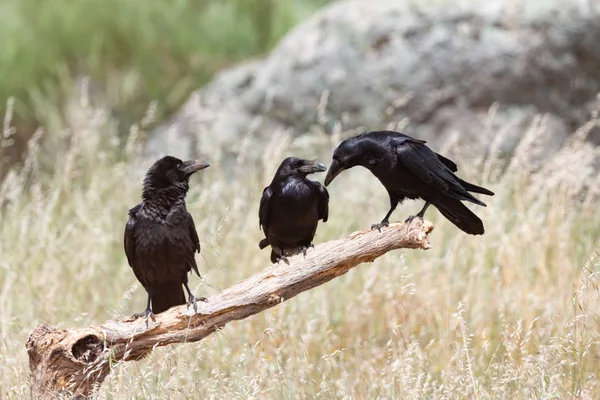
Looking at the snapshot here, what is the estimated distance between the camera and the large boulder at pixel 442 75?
717cm

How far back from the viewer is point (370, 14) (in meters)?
7.54

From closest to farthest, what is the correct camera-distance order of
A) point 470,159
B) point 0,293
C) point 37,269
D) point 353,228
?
point 0,293 → point 37,269 → point 353,228 → point 470,159

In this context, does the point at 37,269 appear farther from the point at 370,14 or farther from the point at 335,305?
the point at 370,14

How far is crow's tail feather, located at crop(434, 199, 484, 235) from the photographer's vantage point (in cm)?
327

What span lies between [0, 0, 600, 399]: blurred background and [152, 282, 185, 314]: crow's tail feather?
10 centimetres

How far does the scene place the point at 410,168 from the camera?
10.8ft

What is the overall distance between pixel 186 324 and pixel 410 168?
3.29 feet

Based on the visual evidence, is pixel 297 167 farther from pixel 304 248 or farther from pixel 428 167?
pixel 428 167

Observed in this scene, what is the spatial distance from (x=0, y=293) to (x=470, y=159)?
3.60 meters

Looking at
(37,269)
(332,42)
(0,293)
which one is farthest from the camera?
(332,42)

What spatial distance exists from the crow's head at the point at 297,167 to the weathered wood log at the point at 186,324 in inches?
14.0

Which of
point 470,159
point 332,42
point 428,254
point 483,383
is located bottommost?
point 483,383

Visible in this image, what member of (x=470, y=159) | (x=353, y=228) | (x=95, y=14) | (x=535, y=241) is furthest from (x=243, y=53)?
(x=535, y=241)

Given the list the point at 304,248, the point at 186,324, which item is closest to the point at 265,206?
the point at 304,248
